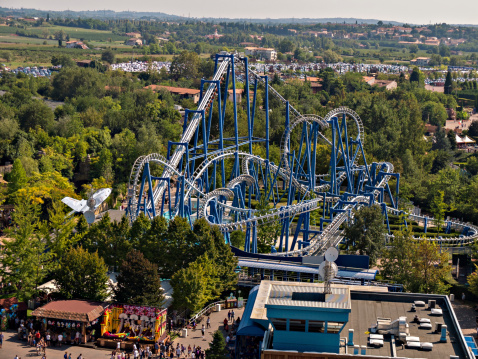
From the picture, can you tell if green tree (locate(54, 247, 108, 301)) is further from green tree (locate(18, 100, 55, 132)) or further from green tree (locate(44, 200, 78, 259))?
green tree (locate(18, 100, 55, 132))

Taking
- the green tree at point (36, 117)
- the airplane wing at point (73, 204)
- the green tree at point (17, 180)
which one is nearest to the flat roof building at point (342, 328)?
the airplane wing at point (73, 204)

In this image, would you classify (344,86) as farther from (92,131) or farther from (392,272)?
(392,272)

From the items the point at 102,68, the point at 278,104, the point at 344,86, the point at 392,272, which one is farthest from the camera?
the point at 102,68

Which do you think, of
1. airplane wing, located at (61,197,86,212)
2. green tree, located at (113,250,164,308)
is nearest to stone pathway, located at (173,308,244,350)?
green tree, located at (113,250,164,308)

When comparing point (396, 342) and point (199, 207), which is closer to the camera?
point (396, 342)

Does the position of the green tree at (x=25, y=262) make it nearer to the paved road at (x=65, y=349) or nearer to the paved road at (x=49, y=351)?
the paved road at (x=65, y=349)

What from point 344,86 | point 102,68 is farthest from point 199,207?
point 102,68

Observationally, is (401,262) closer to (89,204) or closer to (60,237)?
(89,204)
